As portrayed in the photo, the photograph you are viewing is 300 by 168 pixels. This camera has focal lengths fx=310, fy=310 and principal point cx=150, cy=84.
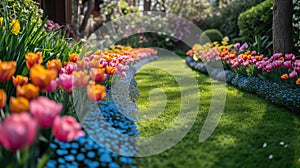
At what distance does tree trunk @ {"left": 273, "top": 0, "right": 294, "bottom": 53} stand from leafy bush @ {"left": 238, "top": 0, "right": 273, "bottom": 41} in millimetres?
1788

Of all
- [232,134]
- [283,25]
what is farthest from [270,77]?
[232,134]

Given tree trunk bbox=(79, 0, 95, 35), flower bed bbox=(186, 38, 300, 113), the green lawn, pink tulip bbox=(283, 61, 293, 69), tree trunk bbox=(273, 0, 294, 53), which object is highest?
tree trunk bbox=(79, 0, 95, 35)

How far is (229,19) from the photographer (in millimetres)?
10875

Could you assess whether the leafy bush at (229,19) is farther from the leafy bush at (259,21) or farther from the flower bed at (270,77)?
the flower bed at (270,77)

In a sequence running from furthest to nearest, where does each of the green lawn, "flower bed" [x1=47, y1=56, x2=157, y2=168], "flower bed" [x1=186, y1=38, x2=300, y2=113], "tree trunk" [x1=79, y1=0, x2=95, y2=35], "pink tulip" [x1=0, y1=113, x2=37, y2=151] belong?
"tree trunk" [x1=79, y1=0, x2=95, y2=35] < "flower bed" [x1=186, y1=38, x2=300, y2=113] < the green lawn < "flower bed" [x1=47, y1=56, x2=157, y2=168] < "pink tulip" [x1=0, y1=113, x2=37, y2=151]

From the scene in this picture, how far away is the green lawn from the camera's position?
1.99 m

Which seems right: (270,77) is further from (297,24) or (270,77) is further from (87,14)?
(87,14)

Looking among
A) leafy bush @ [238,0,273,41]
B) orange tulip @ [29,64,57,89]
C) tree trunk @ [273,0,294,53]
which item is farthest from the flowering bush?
orange tulip @ [29,64,57,89]

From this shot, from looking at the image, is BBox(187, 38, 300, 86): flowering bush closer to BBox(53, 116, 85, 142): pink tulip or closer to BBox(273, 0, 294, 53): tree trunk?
BBox(273, 0, 294, 53): tree trunk

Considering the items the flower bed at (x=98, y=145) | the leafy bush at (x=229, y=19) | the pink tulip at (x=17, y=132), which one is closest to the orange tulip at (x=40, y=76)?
the pink tulip at (x=17, y=132)

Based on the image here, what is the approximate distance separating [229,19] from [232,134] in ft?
29.7

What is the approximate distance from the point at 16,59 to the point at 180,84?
108 inches

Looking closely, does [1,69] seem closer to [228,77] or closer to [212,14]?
[228,77]

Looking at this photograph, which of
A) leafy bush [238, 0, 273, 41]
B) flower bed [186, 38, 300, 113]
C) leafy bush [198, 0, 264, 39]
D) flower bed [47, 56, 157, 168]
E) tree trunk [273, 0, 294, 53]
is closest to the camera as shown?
flower bed [47, 56, 157, 168]
